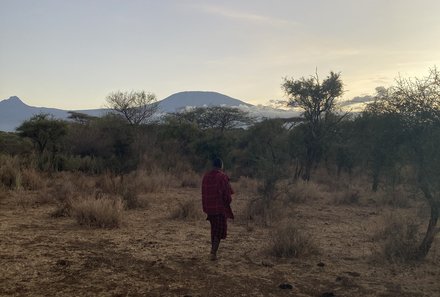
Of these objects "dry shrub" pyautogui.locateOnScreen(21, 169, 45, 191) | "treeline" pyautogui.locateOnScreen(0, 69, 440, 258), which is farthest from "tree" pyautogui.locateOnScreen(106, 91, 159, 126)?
"dry shrub" pyautogui.locateOnScreen(21, 169, 45, 191)

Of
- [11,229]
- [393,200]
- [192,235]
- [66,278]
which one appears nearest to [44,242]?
[11,229]

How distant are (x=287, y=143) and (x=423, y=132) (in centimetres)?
2264

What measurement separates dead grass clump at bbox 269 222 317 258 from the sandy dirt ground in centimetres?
17

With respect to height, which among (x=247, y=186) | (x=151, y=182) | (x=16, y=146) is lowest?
(x=247, y=186)

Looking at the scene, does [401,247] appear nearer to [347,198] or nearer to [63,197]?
[347,198]

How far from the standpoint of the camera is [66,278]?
6.70m

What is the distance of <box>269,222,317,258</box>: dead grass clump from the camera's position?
859 cm

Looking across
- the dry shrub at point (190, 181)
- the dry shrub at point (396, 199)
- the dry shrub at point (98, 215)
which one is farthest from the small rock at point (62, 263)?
the dry shrub at point (190, 181)

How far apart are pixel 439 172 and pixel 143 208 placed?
9099 mm

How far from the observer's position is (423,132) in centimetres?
774

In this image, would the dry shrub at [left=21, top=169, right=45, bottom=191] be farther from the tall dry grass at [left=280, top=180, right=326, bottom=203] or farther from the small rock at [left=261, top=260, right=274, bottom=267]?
the small rock at [left=261, top=260, right=274, bottom=267]

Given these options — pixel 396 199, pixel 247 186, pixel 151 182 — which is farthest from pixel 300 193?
pixel 151 182

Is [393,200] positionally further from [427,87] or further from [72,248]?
[72,248]

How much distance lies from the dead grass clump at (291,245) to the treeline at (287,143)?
200 cm
